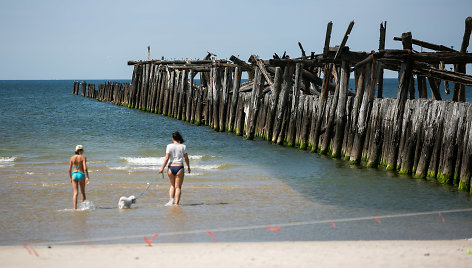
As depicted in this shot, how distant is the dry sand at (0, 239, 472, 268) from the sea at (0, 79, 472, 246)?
56 centimetres

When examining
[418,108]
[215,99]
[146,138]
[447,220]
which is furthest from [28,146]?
[447,220]

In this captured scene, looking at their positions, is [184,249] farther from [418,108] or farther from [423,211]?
[418,108]

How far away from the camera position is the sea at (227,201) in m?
8.77

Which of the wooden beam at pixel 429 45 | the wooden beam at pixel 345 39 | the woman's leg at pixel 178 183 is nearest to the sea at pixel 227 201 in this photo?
the woman's leg at pixel 178 183

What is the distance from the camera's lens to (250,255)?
722 centimetres

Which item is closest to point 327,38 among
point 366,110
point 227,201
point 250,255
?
point 366,110

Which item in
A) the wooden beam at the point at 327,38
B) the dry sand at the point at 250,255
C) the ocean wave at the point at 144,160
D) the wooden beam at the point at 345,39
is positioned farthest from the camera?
the ocean wave at the point at 144,160

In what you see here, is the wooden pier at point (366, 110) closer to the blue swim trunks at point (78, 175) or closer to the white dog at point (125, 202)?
the white dog at point (125, 202)

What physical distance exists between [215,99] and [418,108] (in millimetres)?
13295

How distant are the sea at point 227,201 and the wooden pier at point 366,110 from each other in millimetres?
471

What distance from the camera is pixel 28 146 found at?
21578 millimetres

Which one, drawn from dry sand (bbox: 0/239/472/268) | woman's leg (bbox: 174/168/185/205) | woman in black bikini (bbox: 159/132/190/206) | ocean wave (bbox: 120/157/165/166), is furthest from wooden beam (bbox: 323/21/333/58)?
dry sand (bbox: 0/239/472/268)

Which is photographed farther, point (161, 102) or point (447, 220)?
point (161, 102)

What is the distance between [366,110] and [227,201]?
5182mm
